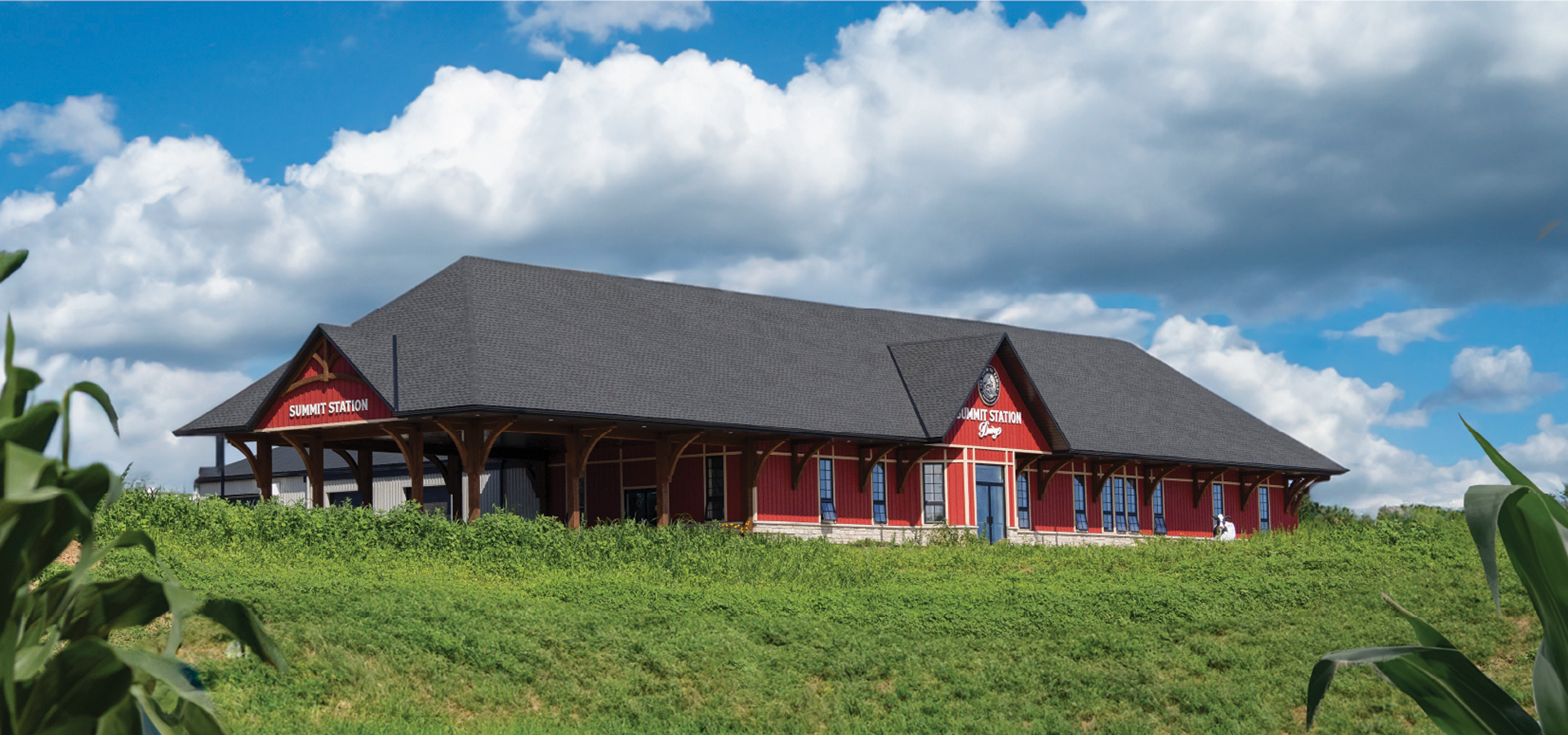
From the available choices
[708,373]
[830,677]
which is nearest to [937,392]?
[708,373]

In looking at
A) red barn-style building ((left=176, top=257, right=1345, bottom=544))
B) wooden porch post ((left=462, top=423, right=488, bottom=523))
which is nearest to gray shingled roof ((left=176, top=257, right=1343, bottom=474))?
red barn-style building ((left=176, top=257, right=1345, bottom=544))

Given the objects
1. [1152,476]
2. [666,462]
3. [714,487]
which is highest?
[666,462]

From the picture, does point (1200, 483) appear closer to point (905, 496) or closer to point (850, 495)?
point (905, 496)

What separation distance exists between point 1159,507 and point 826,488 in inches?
582

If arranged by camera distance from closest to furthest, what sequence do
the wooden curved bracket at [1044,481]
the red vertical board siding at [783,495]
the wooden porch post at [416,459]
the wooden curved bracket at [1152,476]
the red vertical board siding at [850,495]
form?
the wooden porch post at [416,459], the red vertical board siding at [783,495], the red vertical board siding at [850,495], the wooden curved bracket at [1044,481], the wooden curved bracket at [1152,476]

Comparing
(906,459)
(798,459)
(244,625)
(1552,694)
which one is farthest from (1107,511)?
(244,625)

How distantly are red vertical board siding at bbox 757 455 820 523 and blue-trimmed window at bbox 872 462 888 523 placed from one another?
213cm

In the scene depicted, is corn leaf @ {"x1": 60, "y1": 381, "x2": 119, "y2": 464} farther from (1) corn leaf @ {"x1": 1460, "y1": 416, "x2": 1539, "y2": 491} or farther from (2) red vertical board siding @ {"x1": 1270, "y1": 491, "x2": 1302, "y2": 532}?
(2) red vertical board siding @ {"x1": 1270, "y1": 491, "x2": 1302, "y2": 532}

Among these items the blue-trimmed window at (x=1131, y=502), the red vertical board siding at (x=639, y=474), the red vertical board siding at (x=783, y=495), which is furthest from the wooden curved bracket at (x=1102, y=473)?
the red vertical board siding at (x=639, y=474)

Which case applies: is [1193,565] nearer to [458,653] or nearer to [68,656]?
[458,653]

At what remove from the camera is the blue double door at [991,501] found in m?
38.0

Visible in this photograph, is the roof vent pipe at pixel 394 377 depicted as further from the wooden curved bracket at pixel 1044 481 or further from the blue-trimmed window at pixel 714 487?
the wooden curved bracket at pixel 1044 481

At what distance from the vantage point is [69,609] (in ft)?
9.74

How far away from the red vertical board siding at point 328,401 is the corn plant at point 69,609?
27.4 m
